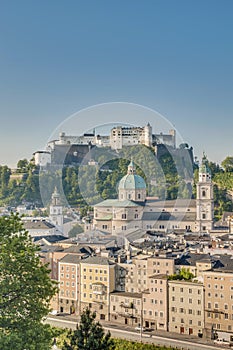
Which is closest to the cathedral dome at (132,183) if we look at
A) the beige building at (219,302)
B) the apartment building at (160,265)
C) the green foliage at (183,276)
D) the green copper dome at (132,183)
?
the green copper dome at (132,183)

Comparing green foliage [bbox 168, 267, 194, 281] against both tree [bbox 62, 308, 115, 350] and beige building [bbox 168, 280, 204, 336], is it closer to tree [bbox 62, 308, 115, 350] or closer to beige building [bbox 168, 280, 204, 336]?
beige building [bbox 168, 280, 204, 336]

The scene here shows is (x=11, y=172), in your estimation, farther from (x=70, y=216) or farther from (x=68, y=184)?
(x=70, y=216)

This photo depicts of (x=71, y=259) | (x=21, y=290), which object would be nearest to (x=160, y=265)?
(x=71, y=259)

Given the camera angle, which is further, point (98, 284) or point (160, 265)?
point (98, 284)

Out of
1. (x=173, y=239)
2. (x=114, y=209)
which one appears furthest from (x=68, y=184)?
(x=173, y=239)

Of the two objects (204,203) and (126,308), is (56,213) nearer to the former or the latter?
(204,203)

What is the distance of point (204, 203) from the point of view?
2584 centimetres

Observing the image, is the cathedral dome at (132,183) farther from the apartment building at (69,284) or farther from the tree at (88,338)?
the tree at (88,338)

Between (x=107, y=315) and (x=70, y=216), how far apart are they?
1478 cm

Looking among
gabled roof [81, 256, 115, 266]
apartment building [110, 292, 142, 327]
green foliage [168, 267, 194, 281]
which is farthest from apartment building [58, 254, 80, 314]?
green foliage [168, 267, 194, 281]

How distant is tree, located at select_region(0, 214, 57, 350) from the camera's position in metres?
5.37

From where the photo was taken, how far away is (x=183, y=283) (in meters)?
12.5

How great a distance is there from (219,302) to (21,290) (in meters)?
7.40

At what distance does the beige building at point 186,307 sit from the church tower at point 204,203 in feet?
40.5
